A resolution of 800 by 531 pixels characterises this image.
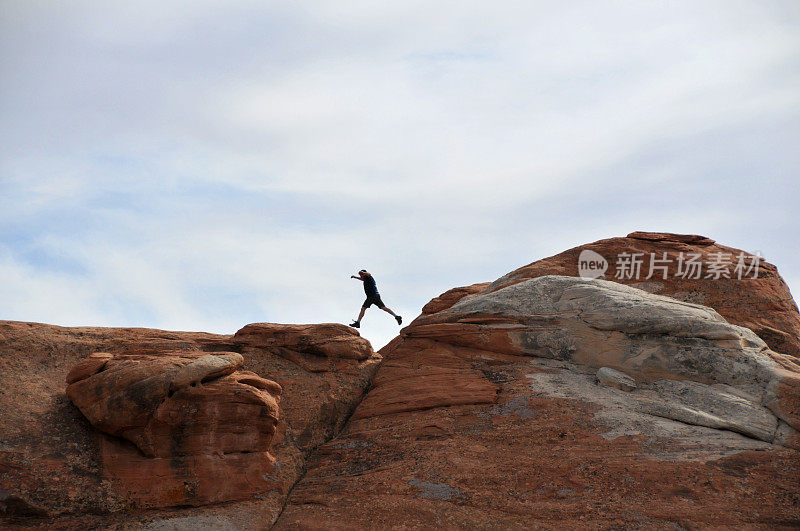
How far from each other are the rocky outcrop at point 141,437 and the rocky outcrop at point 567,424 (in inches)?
51.4

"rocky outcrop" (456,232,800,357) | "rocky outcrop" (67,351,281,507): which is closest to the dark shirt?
"rocky outcrop" (456,232,800,357)

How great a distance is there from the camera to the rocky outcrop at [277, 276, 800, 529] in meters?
14.6

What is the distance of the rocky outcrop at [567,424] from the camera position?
14641mm

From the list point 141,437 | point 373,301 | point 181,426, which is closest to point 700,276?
point 373,301

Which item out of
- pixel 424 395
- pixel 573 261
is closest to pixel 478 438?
pixel 424 395

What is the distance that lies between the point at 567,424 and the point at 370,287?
10.6 meters

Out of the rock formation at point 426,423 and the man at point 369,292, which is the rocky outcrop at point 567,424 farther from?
the man at point 369,292

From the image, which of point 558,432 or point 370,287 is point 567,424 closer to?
point 558,432

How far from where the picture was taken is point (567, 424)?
56.3ft

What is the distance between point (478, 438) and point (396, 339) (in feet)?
28.8

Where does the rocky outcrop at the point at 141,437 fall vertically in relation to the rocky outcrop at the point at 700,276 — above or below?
below

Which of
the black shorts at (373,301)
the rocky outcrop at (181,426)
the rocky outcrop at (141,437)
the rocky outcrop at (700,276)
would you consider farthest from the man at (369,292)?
the rocky outcrop at (181,426)

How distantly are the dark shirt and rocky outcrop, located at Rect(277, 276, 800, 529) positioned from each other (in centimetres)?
350

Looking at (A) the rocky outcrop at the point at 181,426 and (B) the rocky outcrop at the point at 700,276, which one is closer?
(A) the rocky outcrop at the point at 181,426
